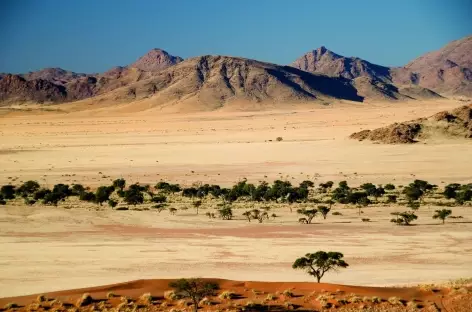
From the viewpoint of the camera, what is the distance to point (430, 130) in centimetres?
9888

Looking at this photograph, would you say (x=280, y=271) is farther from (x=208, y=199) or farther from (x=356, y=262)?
(x=208, y=199)

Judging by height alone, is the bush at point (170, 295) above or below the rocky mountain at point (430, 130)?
below

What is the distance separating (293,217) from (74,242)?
16.1m

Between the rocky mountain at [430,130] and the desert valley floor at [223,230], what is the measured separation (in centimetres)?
300

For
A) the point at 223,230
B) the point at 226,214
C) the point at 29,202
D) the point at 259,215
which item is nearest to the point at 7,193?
the point at 29,202

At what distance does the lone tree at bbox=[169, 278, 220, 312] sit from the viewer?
22.7 m

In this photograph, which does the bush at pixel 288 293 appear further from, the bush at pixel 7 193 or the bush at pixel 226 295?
the bush at pixel 7 193

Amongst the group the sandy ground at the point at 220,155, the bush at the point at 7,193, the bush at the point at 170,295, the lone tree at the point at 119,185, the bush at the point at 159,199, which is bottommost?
the bush at the point at 170,295

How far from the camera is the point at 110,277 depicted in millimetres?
28281

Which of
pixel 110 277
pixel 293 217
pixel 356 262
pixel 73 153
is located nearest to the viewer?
pixel 110 277

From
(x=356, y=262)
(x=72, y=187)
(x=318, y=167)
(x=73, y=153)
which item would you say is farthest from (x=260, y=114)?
(x=356, y=262)

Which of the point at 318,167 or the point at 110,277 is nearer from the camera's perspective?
the point at 110,277

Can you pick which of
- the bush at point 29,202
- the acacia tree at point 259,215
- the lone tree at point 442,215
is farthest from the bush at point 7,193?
the lone tree at point 442,215

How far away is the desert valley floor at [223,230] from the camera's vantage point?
29.2m
